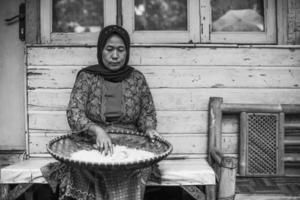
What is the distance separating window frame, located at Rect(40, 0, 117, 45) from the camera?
332cm

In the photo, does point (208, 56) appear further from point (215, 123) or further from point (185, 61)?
point (215, 123)

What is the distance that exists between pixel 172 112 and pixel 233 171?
0.90 meters

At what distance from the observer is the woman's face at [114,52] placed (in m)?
2.85

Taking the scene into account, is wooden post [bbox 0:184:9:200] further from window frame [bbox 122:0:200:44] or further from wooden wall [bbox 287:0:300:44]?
wooden wall [bbox 287:0:300:44]

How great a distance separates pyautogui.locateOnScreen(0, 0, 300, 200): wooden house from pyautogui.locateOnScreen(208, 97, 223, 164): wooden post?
12 centimetres

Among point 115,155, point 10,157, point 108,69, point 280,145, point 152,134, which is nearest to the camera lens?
point 115,155

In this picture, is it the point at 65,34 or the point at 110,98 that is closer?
the point at 110,98

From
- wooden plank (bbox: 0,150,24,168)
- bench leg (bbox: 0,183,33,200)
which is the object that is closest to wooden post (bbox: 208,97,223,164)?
bench leg (bbox: 0,183,33,200)

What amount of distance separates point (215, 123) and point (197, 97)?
0.29 m

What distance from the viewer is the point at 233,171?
8.45ft

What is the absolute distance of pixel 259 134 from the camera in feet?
10.3

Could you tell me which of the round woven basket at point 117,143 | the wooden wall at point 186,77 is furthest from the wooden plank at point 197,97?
the round woven basket at point 117,143

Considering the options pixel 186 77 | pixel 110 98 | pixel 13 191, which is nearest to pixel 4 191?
pixel 13 191

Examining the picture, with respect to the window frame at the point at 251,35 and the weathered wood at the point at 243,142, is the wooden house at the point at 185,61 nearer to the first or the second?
the window frame at the point at 251,35
